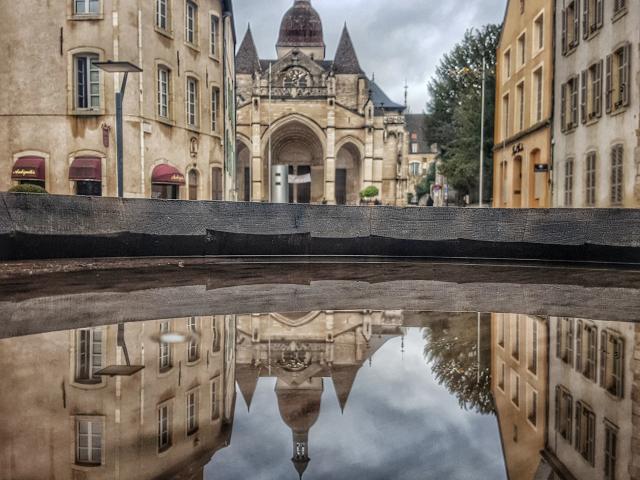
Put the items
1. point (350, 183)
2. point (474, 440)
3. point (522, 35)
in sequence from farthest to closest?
point (350, 183), point (522, 35), point (474, 440)

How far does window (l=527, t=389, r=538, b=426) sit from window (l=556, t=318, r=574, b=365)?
71 centimetres

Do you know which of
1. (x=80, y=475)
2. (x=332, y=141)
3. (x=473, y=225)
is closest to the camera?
(x=80, y=475)

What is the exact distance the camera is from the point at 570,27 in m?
18.3

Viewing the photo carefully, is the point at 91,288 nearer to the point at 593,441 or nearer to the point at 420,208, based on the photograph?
the point at 593,441

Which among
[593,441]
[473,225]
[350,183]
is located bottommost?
[593,441]

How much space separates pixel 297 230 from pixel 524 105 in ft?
44.9

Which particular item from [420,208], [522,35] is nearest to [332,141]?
[522,35]

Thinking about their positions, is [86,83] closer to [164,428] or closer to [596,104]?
[596,104]

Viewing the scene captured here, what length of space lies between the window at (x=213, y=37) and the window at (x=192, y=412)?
20.0 m

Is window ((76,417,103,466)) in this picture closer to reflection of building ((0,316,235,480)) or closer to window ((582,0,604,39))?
reflection of building ((0,316,235,480))

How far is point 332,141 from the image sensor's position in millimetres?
53125

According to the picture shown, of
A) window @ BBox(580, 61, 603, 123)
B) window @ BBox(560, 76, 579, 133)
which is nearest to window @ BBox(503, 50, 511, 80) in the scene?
window @ BBox(560, 76, 579, 133)

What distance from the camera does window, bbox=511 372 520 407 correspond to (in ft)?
10.6

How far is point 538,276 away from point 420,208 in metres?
3.40
